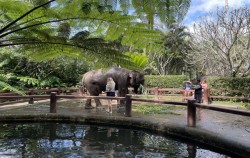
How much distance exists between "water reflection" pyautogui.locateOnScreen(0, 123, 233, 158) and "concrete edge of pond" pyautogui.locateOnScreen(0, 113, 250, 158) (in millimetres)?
262

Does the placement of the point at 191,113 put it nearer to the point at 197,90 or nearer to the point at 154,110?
the point at 154,110

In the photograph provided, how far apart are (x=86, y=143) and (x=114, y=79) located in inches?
Answer: 214

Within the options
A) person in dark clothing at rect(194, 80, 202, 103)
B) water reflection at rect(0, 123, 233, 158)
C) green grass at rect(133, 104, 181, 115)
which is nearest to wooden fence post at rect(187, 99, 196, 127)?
water reflection at rect(0, 123, 233, 158)

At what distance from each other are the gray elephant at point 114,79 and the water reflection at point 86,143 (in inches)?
129

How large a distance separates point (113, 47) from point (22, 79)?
11.2 m

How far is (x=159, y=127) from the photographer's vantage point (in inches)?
291

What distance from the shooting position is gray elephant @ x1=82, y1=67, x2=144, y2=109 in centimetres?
1110

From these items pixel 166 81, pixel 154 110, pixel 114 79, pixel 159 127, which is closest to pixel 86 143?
pixel 159 127

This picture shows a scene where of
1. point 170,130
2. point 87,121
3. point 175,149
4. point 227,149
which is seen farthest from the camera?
point 87,121

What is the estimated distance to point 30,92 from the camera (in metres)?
11.9

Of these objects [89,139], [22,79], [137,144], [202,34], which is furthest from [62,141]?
[202,34]

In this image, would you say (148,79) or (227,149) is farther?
(148,79)

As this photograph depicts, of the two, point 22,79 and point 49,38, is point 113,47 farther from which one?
point 22,79

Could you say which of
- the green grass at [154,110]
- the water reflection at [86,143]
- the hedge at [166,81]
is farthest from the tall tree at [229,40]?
the water reflection at [86,143]
